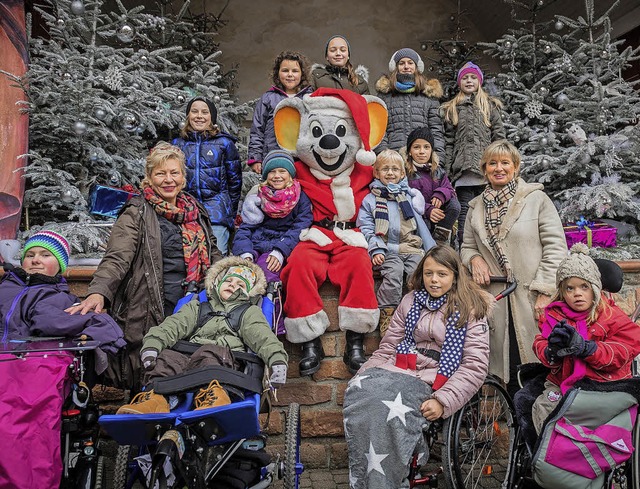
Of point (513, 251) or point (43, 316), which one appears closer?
point (43, 316)

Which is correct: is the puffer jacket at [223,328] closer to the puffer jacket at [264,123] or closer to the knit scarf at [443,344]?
the knit scarf at [443,344]

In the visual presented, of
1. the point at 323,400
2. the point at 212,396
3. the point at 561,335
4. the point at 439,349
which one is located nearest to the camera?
the point at 212,396

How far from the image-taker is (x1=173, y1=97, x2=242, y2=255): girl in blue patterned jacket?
5051mm

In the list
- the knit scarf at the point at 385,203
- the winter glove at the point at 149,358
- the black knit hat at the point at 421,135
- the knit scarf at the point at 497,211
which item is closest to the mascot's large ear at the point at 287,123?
the knit scarf at the point at 385,203

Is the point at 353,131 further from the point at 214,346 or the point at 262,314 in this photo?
the point at 214,346

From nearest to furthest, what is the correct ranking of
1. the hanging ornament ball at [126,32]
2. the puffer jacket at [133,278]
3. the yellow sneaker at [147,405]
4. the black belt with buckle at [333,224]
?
the yellow sneaker at [147,405] → the puffer jacket at [133,278] → the black belt with buckle at [333,224] → the hanging ornament ball at [126,32]

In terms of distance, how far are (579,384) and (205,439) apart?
1.91 meters

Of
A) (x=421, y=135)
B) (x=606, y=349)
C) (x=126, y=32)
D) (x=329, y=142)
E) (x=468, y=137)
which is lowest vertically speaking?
(x=606, y=349)

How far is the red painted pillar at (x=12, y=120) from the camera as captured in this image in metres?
5.61

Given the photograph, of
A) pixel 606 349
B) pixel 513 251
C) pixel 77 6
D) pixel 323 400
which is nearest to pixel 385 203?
pixel 513 251

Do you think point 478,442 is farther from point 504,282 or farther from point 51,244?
point 51,244

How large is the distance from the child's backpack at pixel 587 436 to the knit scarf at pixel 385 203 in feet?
6.55

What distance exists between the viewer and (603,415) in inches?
114

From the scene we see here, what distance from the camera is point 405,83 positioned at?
5.80 meters
